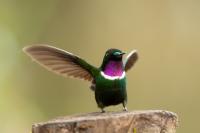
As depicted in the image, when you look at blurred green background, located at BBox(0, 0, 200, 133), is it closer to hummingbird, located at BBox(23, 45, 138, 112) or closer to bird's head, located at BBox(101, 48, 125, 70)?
hummingbird, located at BBox(23, 45, 138, 112)

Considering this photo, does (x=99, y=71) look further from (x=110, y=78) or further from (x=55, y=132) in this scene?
(x=55, y=132)

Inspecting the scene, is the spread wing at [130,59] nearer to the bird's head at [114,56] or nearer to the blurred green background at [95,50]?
the bird's head at [114,56]

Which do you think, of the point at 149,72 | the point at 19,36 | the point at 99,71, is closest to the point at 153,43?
the point at 149,72

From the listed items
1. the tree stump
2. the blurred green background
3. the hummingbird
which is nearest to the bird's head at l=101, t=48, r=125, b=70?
the hummingbird

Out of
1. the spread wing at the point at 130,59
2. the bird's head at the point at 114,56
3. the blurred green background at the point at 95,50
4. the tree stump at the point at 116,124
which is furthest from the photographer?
the blurred green background at the point at 95,50

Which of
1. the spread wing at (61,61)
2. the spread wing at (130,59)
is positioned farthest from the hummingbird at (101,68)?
the spread wing at (130,59)

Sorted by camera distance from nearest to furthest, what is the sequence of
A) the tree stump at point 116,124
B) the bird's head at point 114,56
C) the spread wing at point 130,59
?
the tree stump at point 116,124, the bird's head at point 114,56, the spread wing at point 130,59

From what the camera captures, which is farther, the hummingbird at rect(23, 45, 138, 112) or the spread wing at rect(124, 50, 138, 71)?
the spread wing at rect(124, 50, 138, 71)
